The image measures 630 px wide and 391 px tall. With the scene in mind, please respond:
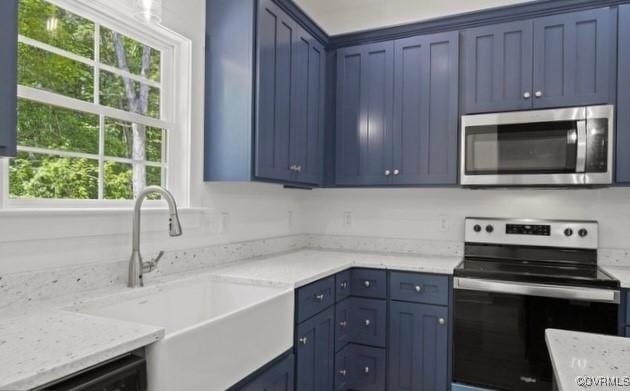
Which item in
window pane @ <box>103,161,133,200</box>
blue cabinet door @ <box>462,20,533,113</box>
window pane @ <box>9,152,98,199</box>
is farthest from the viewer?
blue cabinet door @ <box>462,20,533,113</box>

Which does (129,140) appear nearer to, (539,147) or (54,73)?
(54,73)

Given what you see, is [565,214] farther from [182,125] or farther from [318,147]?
[182,125]

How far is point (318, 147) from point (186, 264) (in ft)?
4.06

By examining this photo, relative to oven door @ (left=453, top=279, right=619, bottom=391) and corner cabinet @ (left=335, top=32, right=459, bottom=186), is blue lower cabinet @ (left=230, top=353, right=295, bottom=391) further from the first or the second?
corner cabinet @ (left=335, top=32, right=459, bottom=186)

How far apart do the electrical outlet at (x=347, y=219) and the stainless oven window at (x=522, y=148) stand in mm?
1019

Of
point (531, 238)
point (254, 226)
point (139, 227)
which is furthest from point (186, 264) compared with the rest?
point (531, 238)

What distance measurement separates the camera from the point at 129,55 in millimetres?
1962

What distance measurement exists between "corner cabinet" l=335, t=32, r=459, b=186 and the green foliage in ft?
4.87

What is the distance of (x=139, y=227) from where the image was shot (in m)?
1.71

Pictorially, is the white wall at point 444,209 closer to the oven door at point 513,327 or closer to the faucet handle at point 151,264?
the oven door at point 513,327

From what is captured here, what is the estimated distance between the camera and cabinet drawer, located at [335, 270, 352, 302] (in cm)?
237

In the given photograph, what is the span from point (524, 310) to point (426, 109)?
1.35 meters

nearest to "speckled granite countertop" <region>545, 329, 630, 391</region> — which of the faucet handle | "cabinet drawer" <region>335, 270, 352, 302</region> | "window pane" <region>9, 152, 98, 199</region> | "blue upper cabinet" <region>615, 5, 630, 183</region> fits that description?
"cabinet drawer" <region>335, 270, 352, 302</region>

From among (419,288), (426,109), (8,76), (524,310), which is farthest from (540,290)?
(8,76)
